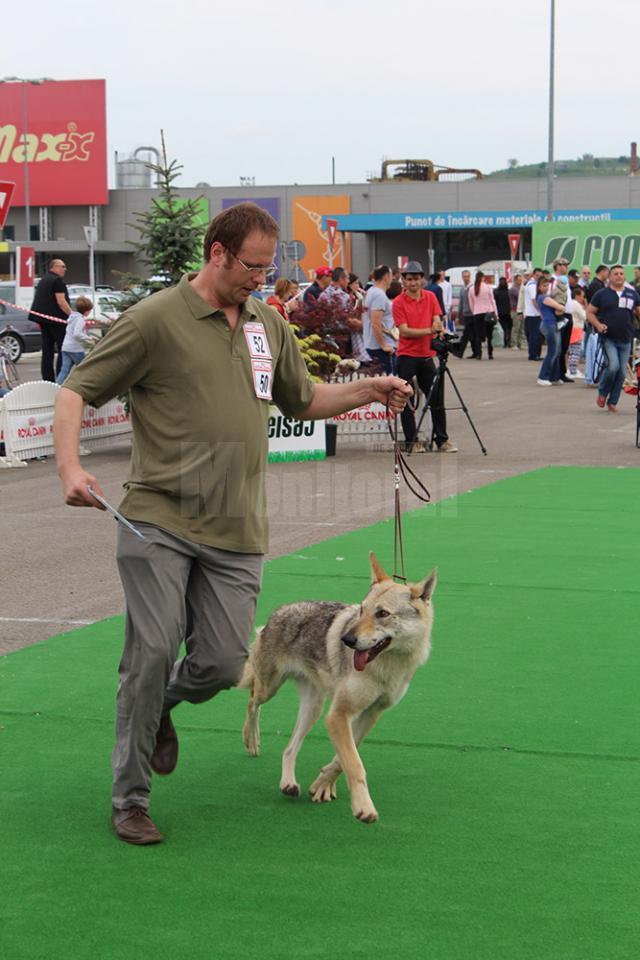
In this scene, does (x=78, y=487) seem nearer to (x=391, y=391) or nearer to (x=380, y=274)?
(x=391, y=391)

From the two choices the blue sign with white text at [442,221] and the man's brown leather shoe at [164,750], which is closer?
the man's brown leather shoe at [164,750]

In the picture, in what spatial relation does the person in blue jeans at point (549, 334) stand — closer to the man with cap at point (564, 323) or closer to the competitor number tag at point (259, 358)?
the man with cap at point (564, 323)

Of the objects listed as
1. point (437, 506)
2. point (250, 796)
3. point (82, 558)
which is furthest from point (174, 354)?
point (437, 506)

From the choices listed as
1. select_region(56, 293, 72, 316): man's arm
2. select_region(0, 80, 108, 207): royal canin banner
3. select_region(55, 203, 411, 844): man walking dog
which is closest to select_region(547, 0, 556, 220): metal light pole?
select_region(0, 80, 108, 207): royal canin banner

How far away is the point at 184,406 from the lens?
481cm

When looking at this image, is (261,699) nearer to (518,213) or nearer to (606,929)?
(606,929)

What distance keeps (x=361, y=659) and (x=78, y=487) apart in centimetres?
121

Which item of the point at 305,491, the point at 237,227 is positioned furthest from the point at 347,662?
the point at 305,491

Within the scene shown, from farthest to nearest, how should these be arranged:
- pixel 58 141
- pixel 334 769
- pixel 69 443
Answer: pixel 58 141, pixel 334 769, pixel 69 443

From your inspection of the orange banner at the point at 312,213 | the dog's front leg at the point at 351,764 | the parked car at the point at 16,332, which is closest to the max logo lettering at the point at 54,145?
the orange banner at the point at 312,213

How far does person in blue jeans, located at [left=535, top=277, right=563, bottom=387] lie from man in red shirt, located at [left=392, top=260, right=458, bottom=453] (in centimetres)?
1059

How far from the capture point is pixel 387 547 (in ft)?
36.4

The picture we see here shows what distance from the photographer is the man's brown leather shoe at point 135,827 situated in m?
4.84

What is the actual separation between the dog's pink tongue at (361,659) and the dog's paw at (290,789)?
769 millimetres
